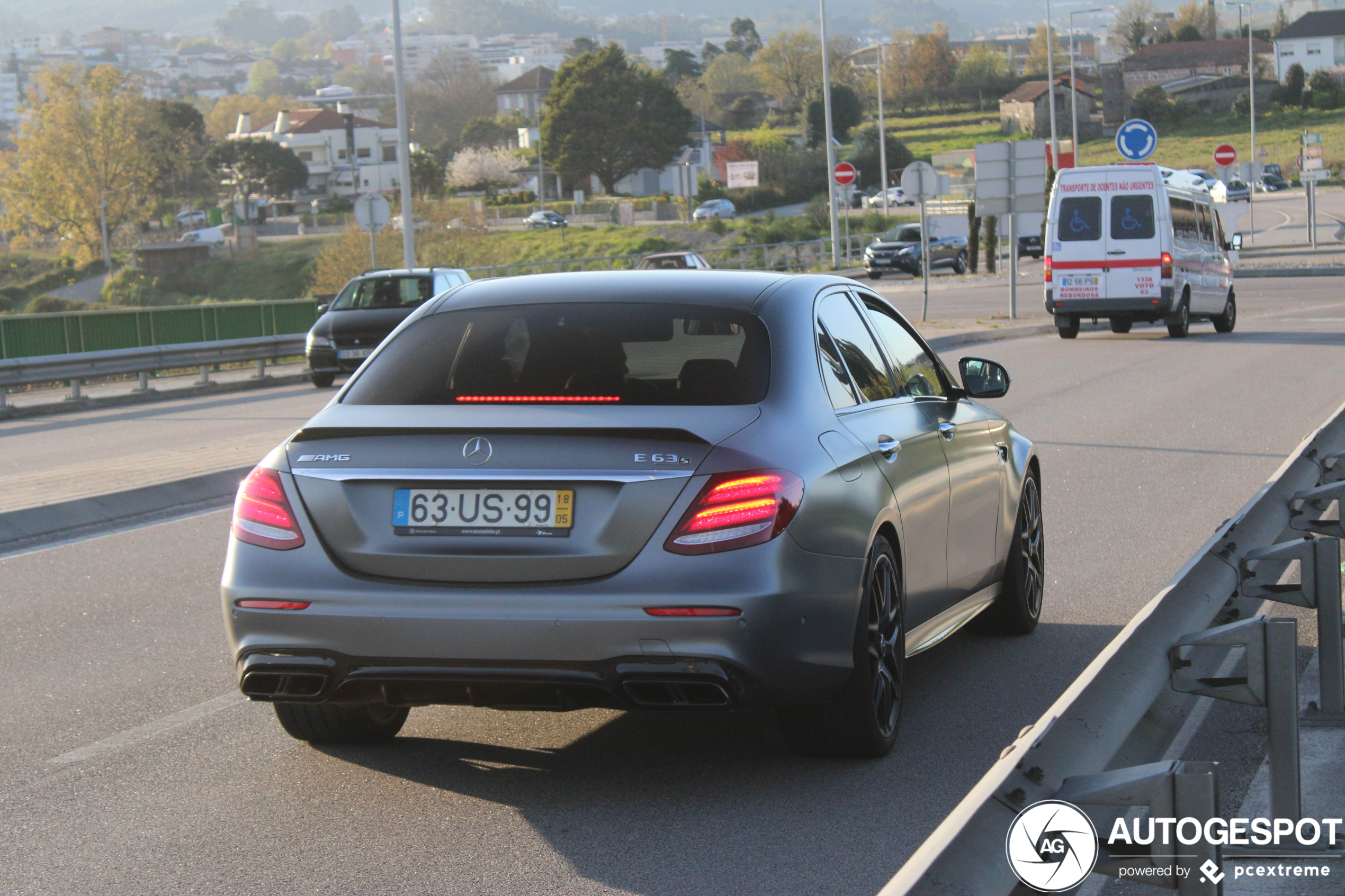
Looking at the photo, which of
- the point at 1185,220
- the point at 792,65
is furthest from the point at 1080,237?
the point at 792,65

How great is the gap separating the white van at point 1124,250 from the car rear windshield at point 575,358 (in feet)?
69.2

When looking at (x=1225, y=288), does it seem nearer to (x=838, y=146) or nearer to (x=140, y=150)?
(x=838, y=146)

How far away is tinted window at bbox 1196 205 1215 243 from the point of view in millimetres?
27141

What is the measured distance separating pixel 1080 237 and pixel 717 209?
2866 inches

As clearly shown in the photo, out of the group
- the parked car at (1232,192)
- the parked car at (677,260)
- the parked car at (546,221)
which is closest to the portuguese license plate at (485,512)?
the parked car at (677,260)

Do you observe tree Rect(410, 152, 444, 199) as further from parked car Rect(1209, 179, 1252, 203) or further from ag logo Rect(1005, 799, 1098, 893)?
ag logo Rect(1005, 799, 1098, 893)

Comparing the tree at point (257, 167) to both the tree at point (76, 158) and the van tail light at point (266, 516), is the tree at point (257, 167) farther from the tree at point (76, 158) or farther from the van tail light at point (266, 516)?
the van tail light at point (266, 516)

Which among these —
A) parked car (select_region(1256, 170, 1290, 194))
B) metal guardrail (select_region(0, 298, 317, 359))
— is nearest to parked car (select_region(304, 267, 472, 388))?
metal guardrail (select_region(0, 298, 317, 359))

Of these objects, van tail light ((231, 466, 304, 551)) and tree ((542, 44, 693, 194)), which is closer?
van tail light ((231, 466, 304, 551))

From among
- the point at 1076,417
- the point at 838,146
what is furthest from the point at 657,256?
the point at 838,146

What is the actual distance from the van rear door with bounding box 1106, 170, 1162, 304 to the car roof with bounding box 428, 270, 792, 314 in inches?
817

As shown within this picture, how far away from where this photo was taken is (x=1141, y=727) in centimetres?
348

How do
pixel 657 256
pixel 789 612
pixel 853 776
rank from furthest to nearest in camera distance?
pixel 657 256 < pixel 853 776 < pixel 789 612

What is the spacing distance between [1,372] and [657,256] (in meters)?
15.5
